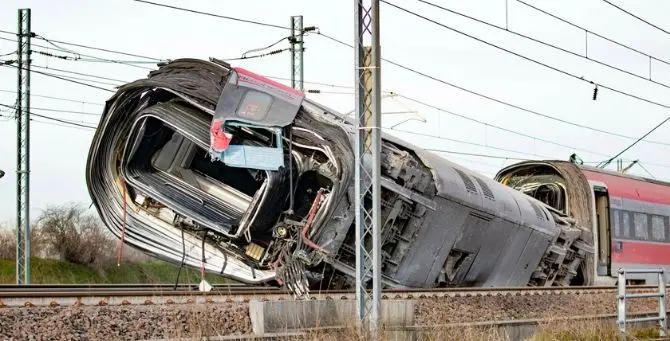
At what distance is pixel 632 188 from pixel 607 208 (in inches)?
76.6

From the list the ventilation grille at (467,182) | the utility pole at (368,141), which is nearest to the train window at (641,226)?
the ventilation grille at (467,182)

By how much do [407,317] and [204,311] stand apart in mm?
2976

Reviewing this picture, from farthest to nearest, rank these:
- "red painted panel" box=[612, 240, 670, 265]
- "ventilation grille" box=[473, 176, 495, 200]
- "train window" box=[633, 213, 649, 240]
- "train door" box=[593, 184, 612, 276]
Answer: "train window" box=[633, 213, 649, 240], "red painted panel" box=[612, 240, 670, 265], "train door" box=[593, 184, 612, 276], "ventilation grille" box=[473, 176, 495, 200]

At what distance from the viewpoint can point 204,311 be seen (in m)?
9.56

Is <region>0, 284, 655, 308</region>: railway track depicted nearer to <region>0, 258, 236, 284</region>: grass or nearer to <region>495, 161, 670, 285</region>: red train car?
<region>495, 161, 670, 285</region>: red train car

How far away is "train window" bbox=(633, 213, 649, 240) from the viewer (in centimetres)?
2377

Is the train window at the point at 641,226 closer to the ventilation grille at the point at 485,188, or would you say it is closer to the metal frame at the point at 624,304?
the ventilation grille at the point at 485,188

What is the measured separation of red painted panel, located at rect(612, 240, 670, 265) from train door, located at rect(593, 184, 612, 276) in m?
0.23

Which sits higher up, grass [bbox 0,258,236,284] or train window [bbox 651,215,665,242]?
train window [bbox 651,215,665,242]

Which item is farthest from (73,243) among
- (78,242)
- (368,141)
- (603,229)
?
(368,141)

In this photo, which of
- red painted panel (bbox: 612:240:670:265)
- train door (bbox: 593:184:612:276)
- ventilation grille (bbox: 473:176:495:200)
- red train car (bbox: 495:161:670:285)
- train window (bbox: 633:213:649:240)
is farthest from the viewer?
train window (bbox: 633:213:649:240)

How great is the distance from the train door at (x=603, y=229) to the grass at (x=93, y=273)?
41.0 ft

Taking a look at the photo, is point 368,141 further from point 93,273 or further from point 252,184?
point 93,273

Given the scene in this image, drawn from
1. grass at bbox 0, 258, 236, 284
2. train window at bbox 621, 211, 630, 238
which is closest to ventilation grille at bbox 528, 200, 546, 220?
train window at bbox 621, 211, 630, 238
